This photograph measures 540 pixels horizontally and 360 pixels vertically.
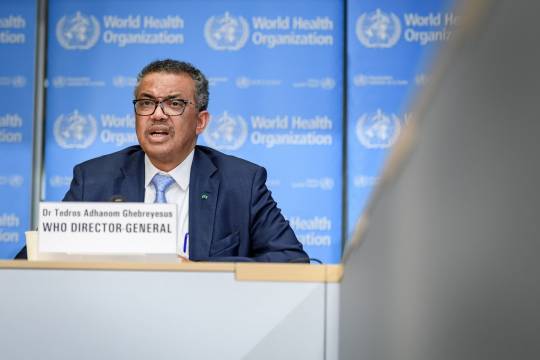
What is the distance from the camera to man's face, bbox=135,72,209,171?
8.88 feet

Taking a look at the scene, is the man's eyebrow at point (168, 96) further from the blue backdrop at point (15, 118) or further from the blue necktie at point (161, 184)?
the blue backdrop at point (15, 118)

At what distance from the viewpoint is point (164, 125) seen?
9.02ft

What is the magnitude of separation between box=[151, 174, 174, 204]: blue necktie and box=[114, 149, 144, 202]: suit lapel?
52 mm

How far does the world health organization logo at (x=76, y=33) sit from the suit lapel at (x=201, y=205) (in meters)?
1.74

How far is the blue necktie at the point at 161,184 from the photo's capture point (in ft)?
8.49

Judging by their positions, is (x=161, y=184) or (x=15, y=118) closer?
(x=161, y=184)

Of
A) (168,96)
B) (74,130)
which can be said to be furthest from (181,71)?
(74,130)

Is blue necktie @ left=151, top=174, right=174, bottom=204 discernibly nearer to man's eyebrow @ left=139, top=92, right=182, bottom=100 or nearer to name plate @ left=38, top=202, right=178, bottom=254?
man's eyebrow @ left=139, top=92, right=182, bottom=100

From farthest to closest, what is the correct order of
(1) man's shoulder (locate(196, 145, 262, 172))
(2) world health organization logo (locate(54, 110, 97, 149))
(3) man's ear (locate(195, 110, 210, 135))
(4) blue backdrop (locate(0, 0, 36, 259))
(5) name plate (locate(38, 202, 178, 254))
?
(2) world health organization logo (locate(54, 110, 97, 149)) < (4) blue backdrop (locate(0, 0, 36, 259)) < (3) man's ear (locate(195, 110, 210, 135)) < (1) man's shoulder (locate(196, 145, 262, 172)) < (5) name plate (locate(38, 202, 178, 254))

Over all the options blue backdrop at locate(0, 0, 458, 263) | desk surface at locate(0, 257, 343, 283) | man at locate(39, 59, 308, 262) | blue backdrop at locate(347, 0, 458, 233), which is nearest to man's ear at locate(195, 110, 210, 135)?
man at locate(39, 59, 308, 262)

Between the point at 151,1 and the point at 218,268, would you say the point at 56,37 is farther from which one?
the point at 218,268

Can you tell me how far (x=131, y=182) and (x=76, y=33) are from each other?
1840mm

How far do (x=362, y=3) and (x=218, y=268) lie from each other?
9.81ft

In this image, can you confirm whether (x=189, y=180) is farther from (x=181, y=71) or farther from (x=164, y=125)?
(x=181, y=71)
